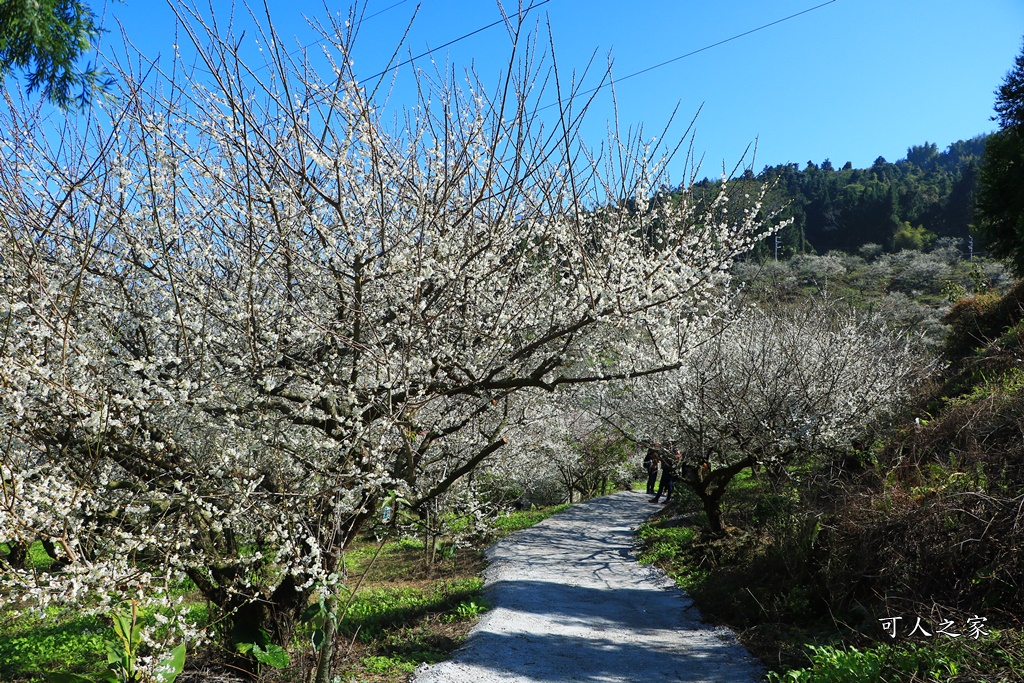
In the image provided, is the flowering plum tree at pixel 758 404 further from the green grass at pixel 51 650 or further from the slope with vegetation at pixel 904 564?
the green grass at pixel 51 650

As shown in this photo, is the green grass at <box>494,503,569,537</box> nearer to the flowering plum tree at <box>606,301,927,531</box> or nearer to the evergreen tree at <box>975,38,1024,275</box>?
the flowering plum tree at <box>606,301,927,531</box>

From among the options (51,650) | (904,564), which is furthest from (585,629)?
(51,650)

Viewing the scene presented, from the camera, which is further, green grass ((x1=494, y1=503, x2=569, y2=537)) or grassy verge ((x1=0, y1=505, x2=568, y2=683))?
green grass ((x1=494, y1=503, x2=569, y2=537))

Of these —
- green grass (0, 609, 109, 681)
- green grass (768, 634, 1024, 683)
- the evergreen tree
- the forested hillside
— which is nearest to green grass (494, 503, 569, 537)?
green grass (0, 609, 109, 681)

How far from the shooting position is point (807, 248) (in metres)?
64.2

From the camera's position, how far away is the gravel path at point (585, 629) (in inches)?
241

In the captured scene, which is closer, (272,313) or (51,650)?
(272,313)

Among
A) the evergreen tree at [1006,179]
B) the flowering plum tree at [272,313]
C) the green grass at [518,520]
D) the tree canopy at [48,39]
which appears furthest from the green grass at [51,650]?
the evergreen tree at [1006,179]

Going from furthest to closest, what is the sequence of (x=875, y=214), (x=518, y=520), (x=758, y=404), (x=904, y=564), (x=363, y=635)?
1. (x=875, y=214)
2. (x=518, y=520)
3. (x=758, y=404)
4. (x=363, y=635)
5. (x=904, y=564)

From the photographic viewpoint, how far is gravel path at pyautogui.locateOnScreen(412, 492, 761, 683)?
20.1 feet

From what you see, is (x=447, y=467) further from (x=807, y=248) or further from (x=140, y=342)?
(x=807, y=248)

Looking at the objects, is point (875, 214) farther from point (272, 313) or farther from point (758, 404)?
point (272, 313)

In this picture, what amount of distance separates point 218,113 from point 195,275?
1.15 metres

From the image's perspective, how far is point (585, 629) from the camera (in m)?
7.64
